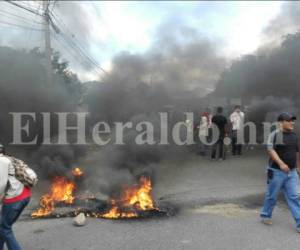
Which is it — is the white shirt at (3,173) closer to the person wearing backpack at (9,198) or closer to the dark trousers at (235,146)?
the person wearing backpack at (9,198)

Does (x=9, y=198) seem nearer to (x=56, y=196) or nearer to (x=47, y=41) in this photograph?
(x=56, y=196)

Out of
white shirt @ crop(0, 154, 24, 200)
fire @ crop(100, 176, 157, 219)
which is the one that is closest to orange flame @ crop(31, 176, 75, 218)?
fire @ crop(100, 176, 157, 219)

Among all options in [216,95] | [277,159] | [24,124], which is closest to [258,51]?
[216,95]

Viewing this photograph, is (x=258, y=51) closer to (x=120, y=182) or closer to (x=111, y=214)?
(x=120, y=182)

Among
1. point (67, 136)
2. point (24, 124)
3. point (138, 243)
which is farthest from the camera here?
point (24, 124)

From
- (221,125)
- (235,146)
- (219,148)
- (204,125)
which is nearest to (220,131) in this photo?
(221,125)

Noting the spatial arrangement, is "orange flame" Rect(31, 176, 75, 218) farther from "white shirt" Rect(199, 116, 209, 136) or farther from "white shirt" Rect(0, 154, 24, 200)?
"white shirt" Rect(199, 116, 209, 136)

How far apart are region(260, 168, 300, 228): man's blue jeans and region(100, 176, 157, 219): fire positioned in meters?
1.97

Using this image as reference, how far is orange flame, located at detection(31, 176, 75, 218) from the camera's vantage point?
649 cm

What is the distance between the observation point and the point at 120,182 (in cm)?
721

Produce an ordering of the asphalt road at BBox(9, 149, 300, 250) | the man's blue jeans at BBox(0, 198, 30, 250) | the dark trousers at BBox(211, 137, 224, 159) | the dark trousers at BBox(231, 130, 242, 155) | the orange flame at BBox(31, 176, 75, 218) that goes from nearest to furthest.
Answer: the man's blue jeans at BBox(0, 198, 30, 250) < the asphalt road at BBox(9, 149, 300, 250) < the orange flame at BBox(31, 176, 75, 218) < the dark trousers at BBox(211, 137, 224, 159) < the dark trousers at BBox(231, 130, 242, 155)

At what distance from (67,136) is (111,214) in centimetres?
497

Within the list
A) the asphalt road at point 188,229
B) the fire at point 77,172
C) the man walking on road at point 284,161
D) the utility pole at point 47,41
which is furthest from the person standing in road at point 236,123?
the utility pole at point 47,41

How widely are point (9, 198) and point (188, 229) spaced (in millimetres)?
2517
